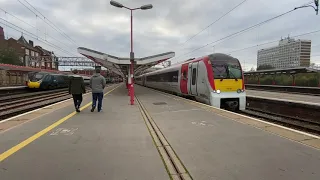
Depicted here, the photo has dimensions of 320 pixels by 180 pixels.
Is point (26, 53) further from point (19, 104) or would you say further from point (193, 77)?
point (193, 77)

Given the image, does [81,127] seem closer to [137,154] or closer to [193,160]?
[137,154]

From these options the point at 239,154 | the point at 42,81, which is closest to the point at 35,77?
the point at 42,81

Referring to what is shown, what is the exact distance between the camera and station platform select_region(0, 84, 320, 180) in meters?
4.05

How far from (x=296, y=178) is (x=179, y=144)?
246 cm

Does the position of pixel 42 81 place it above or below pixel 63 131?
above

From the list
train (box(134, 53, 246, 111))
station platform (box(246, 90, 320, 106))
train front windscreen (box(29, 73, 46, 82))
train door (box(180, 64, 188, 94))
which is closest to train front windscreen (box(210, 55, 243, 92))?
train (box(134, 53, 246, 111))

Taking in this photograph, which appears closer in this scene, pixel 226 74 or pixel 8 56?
pixel 226 74

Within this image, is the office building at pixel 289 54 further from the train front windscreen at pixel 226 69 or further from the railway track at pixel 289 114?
the train front windscreen at pixel 226 69

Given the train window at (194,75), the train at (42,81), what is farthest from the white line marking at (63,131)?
the train at (42,81)

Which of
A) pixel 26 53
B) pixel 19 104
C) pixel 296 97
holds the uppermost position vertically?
pixel 26 53

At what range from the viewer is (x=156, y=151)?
5254 mm

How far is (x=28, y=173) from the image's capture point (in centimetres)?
401

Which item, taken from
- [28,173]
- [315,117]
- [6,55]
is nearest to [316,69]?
[315,117]

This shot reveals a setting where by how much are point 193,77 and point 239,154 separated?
11712 millimetres
